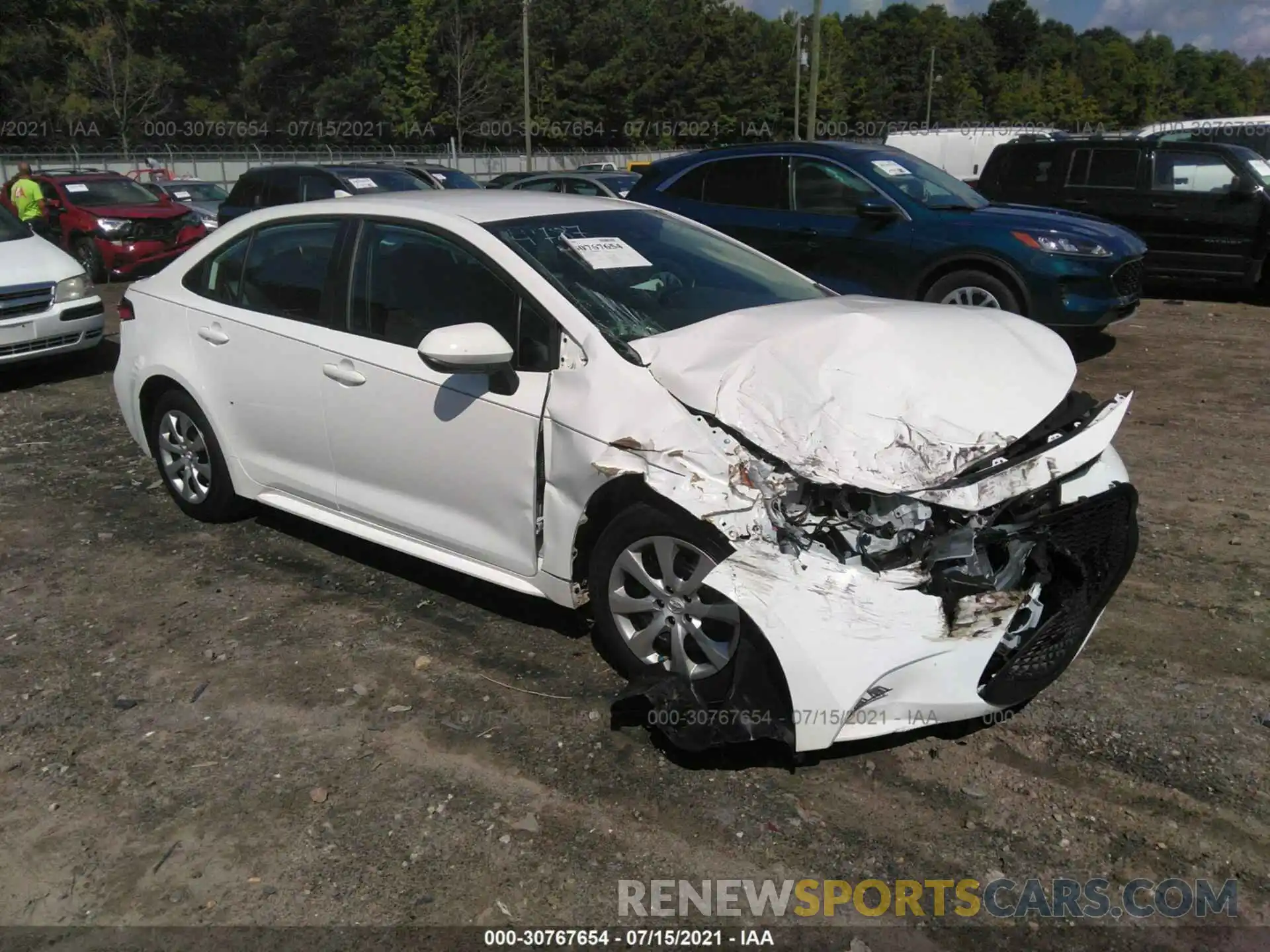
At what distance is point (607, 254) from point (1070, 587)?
206cm

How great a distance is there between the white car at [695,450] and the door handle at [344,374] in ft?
0.04

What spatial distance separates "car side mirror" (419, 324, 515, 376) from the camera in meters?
3.49

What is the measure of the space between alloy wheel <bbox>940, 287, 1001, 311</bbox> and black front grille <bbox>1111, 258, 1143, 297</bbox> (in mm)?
884

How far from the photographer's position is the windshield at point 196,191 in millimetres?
18862

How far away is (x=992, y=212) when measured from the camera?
829 centimetres

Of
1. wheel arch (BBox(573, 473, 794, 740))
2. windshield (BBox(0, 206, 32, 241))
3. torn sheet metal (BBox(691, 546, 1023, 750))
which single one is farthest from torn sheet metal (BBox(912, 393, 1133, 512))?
windshield (BBox(0, 206, 32, 241))

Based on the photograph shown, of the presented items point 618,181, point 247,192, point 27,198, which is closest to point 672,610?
point 247,192

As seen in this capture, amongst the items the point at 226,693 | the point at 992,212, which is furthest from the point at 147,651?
the point at 992,212

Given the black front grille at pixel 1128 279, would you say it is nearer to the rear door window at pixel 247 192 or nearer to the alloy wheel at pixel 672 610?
the alloy wheel at pixel 672 610

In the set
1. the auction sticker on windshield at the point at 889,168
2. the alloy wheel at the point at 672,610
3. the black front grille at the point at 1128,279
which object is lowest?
the alloy wheel at the point at 672,610

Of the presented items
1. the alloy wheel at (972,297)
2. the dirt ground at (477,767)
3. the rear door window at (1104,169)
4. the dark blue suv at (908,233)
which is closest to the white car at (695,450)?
the dirt ground at (477,767)

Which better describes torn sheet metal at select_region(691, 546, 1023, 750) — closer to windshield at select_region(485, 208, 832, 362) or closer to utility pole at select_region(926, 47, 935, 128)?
windshield at select_region(485, 208, 832, 362)

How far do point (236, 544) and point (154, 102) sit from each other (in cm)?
5272

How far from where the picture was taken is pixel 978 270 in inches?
319
